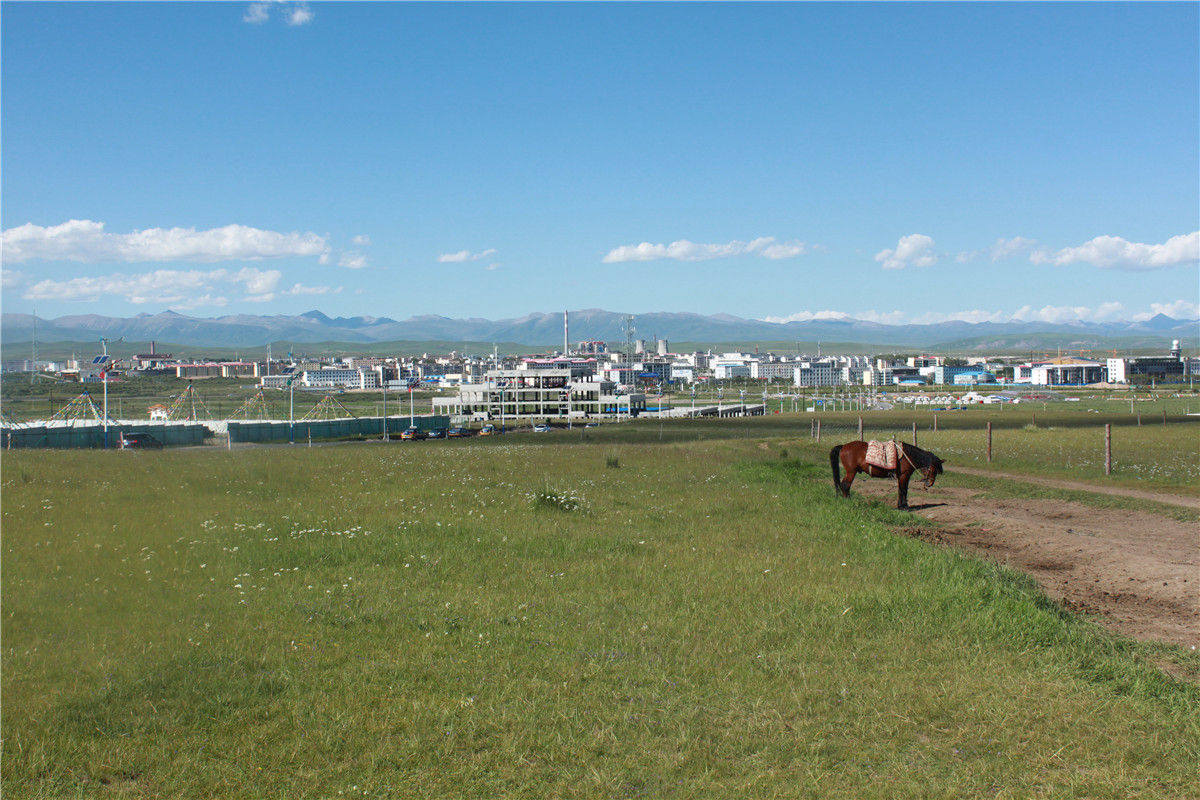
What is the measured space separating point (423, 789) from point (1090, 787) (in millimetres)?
5396

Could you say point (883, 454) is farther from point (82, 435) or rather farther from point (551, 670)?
point (82, 435)

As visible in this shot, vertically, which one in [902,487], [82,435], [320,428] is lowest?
[320,428]

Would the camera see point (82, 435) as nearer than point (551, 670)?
No

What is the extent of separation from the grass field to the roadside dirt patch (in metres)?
1.17

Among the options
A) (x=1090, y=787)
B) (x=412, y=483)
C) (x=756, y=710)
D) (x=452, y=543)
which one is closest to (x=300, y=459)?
(x=412, y=483)

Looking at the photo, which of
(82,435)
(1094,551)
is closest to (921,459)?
(1094,551)

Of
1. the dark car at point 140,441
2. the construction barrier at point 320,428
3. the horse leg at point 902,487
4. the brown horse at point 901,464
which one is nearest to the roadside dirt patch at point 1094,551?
the horse leg at point 902,487

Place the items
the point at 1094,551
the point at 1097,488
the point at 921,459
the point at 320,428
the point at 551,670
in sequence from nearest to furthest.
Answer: the point at 551,670, the point at 1094,551, the point at 921,459, the point at 1097,488, the point at 320,428

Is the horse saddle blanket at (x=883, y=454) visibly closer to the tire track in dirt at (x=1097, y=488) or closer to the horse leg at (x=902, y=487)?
the horse leg at (x=902, y=487)

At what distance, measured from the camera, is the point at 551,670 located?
31.1ft

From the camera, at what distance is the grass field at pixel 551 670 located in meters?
7.18

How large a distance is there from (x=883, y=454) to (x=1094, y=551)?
6250mm

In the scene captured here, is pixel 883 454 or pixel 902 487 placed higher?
pixel 883 454

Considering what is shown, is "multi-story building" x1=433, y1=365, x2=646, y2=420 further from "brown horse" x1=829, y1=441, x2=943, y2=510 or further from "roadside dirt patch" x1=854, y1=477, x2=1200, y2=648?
"roadside dirt patch" x1=854, y1=477, x2=1200, y2=648
